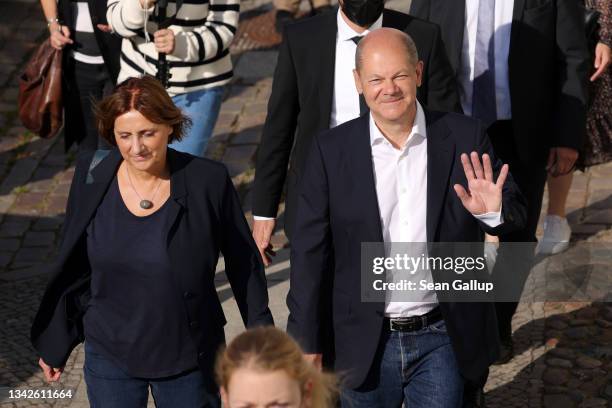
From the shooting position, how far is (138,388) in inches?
190

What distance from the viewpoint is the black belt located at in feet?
15.4

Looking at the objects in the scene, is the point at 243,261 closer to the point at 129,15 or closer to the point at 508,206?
the point at 508,206

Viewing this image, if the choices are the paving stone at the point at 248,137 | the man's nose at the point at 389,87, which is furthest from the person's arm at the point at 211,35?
the paving stone at the point at 248,137

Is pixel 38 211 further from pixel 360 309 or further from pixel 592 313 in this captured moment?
pixel 360 309

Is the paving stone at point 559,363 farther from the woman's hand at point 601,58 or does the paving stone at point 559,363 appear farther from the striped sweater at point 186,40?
the striped sweater at point 186,40

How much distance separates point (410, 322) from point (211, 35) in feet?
8.64

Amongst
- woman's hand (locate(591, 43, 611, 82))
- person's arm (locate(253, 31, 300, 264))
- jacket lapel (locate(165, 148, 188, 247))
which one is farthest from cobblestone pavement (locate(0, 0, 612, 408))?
jacket lapel (locate(165, 148, 188, 247))

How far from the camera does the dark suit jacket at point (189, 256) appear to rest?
15.5ft

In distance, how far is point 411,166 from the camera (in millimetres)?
4664

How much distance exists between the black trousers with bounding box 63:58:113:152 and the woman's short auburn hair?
264 cm

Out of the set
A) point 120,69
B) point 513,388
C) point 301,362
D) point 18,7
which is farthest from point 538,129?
point 18,7

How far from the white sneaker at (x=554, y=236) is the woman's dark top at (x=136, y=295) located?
3.58 metres

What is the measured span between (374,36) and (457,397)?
132 cm

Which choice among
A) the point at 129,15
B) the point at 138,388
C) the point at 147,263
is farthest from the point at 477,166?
the point at 129,15
